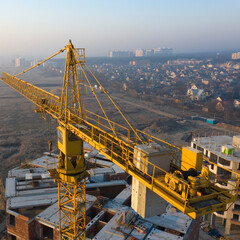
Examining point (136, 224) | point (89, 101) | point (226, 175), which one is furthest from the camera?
point (89, 101)

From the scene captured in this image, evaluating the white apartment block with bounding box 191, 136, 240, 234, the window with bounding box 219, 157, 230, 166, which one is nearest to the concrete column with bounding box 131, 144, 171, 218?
the white apartment block with bounding box 191, 136, 240, 234

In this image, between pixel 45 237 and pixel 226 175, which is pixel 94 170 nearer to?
pixel 45 237

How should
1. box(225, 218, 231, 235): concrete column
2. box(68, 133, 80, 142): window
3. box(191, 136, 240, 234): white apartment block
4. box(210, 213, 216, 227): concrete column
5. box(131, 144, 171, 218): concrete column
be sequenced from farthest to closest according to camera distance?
1. box(210, 213, 216, 227): concrete column
2. box(225, 218, 231, 235): concrete column
3. box(191, 136, 240, 234): white apartment block
4. box(68, 133, 80, 142): window
5. box(131, 144, 171, 218): concrete column

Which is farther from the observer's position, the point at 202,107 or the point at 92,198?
the point at 202,107

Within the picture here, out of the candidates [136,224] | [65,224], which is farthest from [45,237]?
[136,224]

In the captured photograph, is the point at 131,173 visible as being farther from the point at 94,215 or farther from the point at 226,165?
the point at 226,165

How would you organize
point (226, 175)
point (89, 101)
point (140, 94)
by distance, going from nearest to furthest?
point (226, 175), point (89, 101), point (140, 94)

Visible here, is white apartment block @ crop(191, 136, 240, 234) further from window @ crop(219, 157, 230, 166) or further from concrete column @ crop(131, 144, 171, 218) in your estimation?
concrete column @ crop(131, 144, 171, 218)

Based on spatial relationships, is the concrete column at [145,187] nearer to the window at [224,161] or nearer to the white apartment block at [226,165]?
the white apartment block at [226,165]
